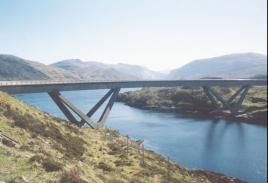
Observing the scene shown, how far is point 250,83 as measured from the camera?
95.5 metres

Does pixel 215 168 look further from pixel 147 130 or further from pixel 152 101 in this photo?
pixel 152 101

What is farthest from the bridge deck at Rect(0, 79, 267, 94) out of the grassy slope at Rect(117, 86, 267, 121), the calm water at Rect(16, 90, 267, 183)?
the grassy slope at Rect(117, 86, 267, 121)

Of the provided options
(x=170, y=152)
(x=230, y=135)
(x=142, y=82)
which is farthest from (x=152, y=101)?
(x=170, y=152)

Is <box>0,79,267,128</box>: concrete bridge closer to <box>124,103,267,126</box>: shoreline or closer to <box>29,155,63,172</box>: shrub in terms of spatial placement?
<box>124,103,267,126</box>: shoreline

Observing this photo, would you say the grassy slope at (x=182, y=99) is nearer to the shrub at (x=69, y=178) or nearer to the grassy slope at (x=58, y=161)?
the grassy slope at (x=58, y=161)

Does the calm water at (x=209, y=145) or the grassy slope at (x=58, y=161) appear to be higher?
the grassy slope at (x=58, y=161)

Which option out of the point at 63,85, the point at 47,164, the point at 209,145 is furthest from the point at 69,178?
the point at 209,145

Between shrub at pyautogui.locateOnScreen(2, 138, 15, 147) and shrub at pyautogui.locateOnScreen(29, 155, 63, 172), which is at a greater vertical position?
shrub at pyautogui.locateOnScreen(2, 138, 15, 147)

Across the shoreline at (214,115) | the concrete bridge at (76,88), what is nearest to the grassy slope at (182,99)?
the shoreline at (214,115)

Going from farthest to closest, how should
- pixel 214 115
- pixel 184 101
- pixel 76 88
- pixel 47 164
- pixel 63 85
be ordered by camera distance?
pixel 184 101 → pixel 214 115 → pixel 76 88 → pixel 63 85 → pixel 47 164

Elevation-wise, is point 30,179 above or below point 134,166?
above

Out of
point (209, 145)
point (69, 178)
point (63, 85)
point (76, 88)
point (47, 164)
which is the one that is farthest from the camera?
point (76, 88)

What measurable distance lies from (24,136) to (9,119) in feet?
13.8

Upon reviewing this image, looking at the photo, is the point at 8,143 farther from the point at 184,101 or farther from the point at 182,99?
the point at 182,99
